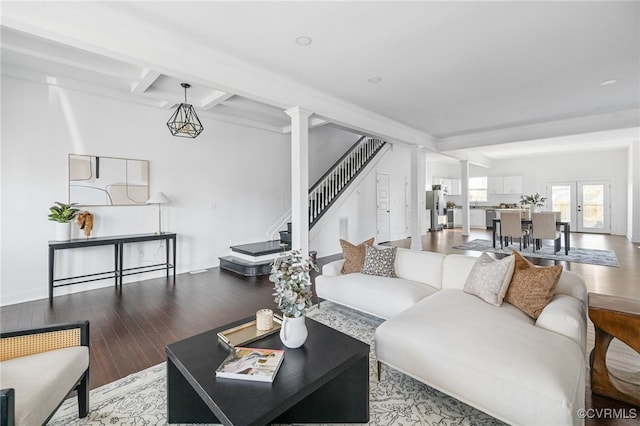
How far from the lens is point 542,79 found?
4.04m

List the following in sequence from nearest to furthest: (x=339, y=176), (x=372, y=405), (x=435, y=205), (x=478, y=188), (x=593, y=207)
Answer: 1. (x=372, y=405)
2. (x=339, y=176)
3. (x=593, y=207)
4. (x=435, y=205)
5. (x=478, y=188)

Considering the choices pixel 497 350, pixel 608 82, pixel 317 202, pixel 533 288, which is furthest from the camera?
pixel 317 202

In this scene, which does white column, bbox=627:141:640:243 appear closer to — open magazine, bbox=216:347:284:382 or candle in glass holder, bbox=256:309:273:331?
candle in glass holder, bbox=256:309:273:331

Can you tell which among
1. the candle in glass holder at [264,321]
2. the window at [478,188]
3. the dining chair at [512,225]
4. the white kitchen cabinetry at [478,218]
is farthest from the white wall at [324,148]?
the window at [478,188]

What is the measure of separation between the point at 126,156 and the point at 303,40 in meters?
3.45

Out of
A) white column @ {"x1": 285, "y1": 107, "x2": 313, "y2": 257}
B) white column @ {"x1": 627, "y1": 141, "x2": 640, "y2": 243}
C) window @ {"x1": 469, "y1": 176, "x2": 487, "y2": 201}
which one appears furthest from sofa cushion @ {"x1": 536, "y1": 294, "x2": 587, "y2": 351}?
window @ {"x1": 469, "y1": 176, "x2": 487, "y2": 201}

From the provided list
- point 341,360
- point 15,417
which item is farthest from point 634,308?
point 15,417

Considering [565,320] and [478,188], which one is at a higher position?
[478,188]

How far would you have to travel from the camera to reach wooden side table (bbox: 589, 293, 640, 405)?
71.8 inches

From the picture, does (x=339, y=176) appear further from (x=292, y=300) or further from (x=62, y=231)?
(x=292, y=300)

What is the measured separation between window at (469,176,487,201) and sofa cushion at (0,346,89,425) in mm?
13844

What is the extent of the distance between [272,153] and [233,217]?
5.71 ft

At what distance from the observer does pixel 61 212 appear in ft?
12.9

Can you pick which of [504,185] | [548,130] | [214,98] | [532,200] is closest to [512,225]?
[532,200]
